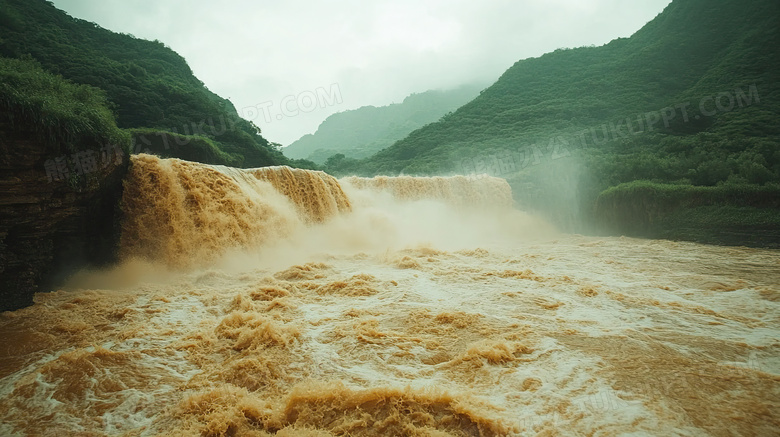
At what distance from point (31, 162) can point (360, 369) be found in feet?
20.6

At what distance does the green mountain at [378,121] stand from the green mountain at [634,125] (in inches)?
1148

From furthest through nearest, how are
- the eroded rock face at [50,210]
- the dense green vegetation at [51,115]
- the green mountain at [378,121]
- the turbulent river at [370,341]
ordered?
the green mountain at [378,121]
the eroded rock face at [50,210]
the dense green vegetation at [51,115]
the turbulent river at [370,341]

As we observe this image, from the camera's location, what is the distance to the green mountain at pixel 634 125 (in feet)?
47.5

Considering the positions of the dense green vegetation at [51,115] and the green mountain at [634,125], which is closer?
the dense green vegetation at [51,115]

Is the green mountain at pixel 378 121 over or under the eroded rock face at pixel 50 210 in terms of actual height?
over

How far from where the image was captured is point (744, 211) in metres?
11.1

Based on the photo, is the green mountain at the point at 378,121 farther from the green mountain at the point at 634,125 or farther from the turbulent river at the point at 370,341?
the turbulent river at the point at 370,341

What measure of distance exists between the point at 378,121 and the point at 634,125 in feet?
211

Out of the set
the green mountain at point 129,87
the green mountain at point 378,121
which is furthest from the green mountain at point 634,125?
the green mountain at point 378,121

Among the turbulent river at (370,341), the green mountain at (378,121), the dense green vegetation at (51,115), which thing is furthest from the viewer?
the green mountain at (378,121)

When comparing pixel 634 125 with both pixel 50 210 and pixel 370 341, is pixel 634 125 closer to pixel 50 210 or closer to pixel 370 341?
pixel 370 341

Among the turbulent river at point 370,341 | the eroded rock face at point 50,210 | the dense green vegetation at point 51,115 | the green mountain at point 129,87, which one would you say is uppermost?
the green mountain at point 129,87

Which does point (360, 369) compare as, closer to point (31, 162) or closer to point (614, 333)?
point (614, 333)

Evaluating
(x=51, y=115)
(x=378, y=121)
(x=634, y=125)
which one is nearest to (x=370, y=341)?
(x=51, y=115)
